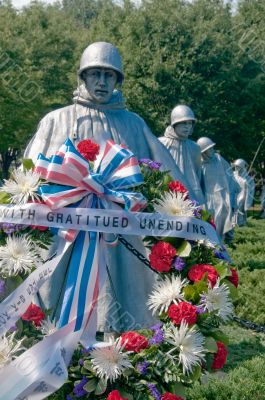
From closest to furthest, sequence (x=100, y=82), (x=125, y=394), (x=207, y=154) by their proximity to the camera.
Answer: (x=125, y=394) → (x=100, y=82) → (x=207, y=154)

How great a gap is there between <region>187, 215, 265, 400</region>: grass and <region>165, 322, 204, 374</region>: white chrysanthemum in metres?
1.46

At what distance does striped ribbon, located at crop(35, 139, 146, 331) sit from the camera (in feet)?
14.3

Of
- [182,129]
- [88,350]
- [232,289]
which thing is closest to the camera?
[88,350]

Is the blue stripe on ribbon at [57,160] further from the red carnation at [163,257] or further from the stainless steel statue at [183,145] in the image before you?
the stainless steel statue at [183,145]

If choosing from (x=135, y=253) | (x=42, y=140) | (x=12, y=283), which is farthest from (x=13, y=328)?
(x=42, y=140)

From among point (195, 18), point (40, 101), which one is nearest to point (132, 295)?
point (40, 101)

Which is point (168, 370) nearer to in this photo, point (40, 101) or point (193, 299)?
point (193, 299)

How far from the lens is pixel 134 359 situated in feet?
13.1

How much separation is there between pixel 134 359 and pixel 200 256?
0.84 metres

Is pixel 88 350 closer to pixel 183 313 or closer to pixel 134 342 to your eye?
pixel 134 342

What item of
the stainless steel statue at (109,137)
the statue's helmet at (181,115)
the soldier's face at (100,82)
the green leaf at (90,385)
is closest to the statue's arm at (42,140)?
the stainless steel statue at (109,137)

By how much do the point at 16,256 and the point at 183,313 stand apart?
972 mm

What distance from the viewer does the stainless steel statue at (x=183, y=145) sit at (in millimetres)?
11273

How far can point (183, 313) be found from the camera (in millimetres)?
4082
